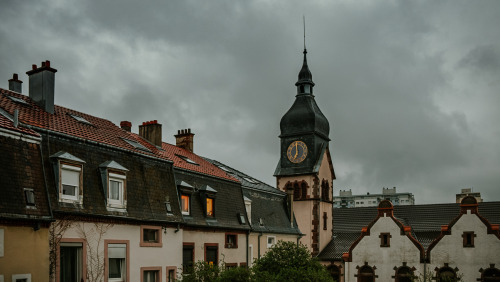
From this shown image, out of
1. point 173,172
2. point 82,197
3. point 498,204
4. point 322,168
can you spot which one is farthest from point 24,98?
point 498,204

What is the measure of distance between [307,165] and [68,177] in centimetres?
3768

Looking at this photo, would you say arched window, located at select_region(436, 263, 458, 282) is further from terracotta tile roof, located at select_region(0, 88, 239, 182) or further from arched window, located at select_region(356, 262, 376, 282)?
terracotta tile roof, located at select_region(0, 88, 239, 182)

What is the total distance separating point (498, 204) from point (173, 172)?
40620mm

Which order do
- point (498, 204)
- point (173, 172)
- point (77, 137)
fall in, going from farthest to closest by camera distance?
point (498, 204) < point (173, 172) < point (77, 137)

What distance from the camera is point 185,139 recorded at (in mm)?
38406

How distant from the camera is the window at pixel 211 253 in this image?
2977cm

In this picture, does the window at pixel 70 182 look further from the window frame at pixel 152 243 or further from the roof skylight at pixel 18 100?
the window frame at pixel 152 243

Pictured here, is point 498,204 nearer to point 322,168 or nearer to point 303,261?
point 322,168

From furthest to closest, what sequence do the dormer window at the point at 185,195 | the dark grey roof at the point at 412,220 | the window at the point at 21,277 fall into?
the dark grey roof at the point at 412,220 < the dormer window at the point at 185,195 < the window at the point at 21,277

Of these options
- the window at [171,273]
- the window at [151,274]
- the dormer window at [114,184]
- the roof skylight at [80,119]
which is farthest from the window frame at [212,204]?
the roof skylight at [80,119]

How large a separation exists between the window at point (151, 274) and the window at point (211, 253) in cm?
511

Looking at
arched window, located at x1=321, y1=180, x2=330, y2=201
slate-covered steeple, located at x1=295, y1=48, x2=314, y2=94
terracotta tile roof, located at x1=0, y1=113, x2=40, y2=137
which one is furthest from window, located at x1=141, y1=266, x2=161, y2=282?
slate-covered steeple, located at x1=295, y1=48, x2=314, y2=94

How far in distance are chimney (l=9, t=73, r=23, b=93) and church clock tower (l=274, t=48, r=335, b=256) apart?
33.4m

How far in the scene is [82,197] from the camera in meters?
20.6
